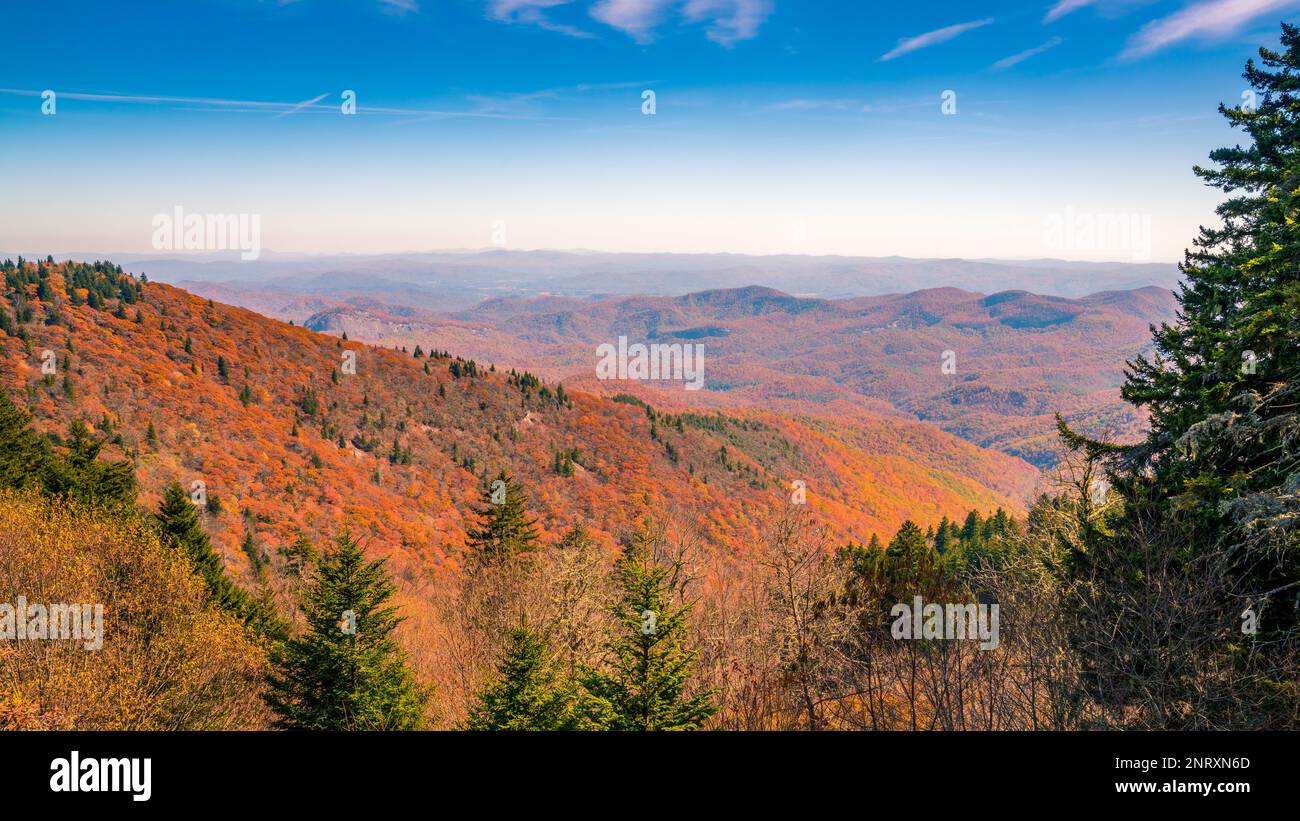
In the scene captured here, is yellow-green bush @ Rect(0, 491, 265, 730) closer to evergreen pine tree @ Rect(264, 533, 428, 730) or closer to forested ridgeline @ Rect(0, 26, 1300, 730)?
forested ridgeline @ Rect(0, 26, 1300, 730)

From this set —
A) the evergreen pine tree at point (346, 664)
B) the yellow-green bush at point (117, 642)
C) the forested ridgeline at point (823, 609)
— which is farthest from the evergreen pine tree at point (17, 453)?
the evergreen pine tree at point (346, 664)

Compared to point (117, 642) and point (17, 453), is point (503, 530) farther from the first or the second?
point (17, 453)

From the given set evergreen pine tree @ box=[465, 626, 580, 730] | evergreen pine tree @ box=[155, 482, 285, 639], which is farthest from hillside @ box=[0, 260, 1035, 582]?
evergreen pine tree @ box=[465, 626, 580, 730]

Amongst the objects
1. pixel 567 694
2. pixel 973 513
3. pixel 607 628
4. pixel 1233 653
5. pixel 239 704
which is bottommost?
pixel 973 513

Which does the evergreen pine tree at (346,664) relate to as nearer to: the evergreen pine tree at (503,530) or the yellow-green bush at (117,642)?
the yellow-green bush at (117,642)

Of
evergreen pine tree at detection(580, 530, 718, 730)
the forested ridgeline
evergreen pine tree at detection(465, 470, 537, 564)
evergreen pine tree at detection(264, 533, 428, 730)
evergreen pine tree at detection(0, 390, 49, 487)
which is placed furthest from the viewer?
evergreen pine tree at detection(465, 470, 537, 564)

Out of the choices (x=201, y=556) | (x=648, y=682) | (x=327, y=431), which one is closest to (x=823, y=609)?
(x=648, y=682)
